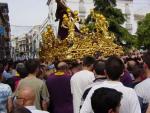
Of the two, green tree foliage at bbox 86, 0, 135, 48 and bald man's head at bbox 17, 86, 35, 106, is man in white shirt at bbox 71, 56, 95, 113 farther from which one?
green tree foliage at bbox 86, 0, 135, 48

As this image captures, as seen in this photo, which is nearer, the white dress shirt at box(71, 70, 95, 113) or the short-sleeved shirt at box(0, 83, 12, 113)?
the short-sleeved shirt at box(0, 83, 12, 113)

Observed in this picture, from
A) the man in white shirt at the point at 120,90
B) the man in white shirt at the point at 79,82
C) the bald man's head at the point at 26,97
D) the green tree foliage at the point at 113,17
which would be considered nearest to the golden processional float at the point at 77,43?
the man in white shirt at the point at 79,82

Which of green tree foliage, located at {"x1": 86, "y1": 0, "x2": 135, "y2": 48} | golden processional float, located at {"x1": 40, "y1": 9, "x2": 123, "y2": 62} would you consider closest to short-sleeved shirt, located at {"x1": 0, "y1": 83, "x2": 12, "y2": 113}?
golden processional float, located at {"x1": 40, "y1": 9, "x2": 123, "y2": 62}

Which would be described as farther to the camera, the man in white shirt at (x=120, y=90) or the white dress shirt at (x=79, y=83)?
the white dress shirt at (x=79, y=83)

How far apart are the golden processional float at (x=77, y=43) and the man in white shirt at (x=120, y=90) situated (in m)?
8.98

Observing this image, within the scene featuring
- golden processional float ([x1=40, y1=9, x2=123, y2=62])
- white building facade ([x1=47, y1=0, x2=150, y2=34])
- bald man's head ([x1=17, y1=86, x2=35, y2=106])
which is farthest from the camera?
white building facade ([x1=47, y1=0, x2=150, y2=34])

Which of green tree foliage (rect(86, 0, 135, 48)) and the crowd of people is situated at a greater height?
the crowd of people

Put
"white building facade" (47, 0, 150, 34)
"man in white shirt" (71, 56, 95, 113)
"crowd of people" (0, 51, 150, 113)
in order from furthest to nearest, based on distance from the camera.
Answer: "white building facade" (47, 0, 150, 34)
"man in white shirt" (71, 56, 95, 113)
"crowd of people" (0, 51, 150, 113)

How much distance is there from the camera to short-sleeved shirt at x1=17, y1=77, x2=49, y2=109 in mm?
9195

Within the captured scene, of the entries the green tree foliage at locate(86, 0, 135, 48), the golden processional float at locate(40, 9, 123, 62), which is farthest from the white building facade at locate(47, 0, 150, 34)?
the golden processional float at locate(40, 9, 123, 62)

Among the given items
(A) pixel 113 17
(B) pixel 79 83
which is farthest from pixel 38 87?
(A) pixel 113 17

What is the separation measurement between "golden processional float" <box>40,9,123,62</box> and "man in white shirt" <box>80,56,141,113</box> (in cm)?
898

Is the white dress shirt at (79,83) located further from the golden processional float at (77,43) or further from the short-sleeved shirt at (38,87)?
the golden processional float at (77,43)

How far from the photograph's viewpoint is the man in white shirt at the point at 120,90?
237 inches
